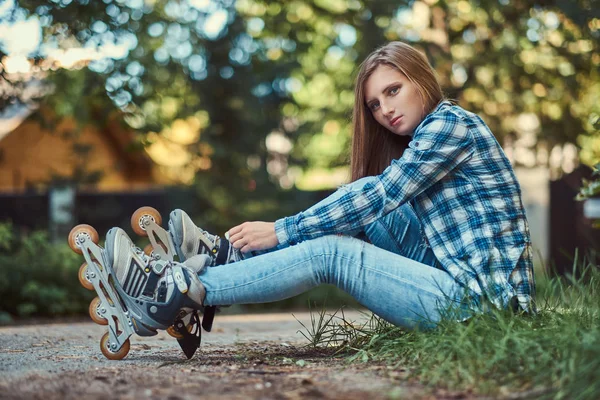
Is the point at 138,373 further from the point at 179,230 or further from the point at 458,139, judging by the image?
the point at 458,139

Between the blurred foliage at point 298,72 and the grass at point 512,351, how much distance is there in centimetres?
529

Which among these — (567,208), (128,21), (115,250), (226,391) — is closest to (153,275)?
(115,250)

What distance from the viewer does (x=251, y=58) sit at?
920cm

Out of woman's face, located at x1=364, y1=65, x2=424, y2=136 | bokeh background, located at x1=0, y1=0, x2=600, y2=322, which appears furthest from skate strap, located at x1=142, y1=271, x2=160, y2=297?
bokeh background, located at x1=0, y1=0, x2=600, y2=322

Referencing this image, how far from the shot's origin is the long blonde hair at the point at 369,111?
303cm

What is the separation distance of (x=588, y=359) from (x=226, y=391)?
1.02m

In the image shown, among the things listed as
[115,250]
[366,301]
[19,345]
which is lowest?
[19,345]

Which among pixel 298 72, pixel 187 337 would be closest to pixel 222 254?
pixel 187 337

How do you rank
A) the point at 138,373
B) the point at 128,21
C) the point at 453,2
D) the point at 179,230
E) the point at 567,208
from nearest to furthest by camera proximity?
the point at 138,373 < the point at 179,230 < the point at 128,21 < the point at 453,2 < the point at 567,208

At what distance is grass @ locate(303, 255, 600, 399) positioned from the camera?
2.02 m

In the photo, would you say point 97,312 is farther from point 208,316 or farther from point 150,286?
point 208,316

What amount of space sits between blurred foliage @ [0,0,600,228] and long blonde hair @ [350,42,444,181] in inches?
182

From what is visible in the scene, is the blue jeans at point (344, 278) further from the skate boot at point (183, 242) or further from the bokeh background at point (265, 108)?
the bokeh background at point (265, 108)

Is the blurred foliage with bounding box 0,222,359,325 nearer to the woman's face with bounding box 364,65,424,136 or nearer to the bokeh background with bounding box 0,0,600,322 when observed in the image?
the bokeh background with bounding box 0,0,600,322
